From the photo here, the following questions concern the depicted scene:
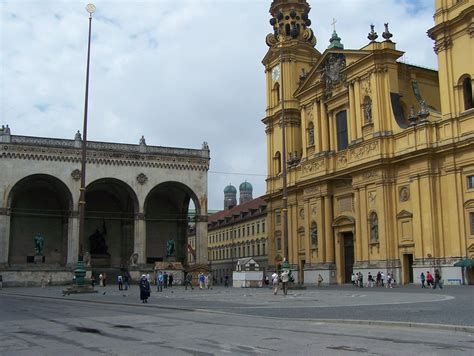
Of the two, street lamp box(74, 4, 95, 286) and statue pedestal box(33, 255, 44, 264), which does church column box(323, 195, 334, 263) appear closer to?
street lamp box(74, 4, 95, 286)

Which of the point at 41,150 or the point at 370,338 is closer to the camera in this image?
the point at 370,338

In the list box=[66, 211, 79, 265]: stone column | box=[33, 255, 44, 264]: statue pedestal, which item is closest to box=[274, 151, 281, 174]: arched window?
box=[66, 211, 79, 265]: stone column

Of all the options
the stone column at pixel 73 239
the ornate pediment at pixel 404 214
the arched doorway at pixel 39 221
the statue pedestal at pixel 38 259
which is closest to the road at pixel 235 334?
the ornate pediment at pixel 404 214

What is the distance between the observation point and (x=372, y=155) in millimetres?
49250

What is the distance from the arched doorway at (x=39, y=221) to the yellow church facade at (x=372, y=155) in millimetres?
24184

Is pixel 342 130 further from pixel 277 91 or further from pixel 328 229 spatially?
pixel 277 91

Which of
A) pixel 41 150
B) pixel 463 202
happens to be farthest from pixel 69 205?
pixel 463 202

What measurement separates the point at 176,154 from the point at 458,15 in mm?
34302

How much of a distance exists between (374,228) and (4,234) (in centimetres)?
3565

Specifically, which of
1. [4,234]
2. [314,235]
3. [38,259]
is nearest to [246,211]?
[314,235]

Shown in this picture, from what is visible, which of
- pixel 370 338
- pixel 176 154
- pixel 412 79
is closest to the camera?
pixel 370 338

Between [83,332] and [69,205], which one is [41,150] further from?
[83,332]

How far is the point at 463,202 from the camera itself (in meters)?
41.7

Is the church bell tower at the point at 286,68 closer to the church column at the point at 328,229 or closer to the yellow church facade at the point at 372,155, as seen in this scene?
the yellow church facade at the point at 372,155
